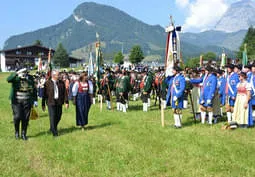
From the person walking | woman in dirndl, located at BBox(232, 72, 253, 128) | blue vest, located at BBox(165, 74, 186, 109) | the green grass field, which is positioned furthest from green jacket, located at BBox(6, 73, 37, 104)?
woman in dirndl, located at BBox(232, 72, 253, 128)

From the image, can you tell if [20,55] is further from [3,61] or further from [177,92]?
[177,92]

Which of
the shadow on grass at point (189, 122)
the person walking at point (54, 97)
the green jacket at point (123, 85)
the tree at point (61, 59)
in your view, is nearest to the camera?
the person walking at point (54, 97)

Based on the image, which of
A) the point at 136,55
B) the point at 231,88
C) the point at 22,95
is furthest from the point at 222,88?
the point at 136,55

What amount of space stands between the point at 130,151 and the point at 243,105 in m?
4.74

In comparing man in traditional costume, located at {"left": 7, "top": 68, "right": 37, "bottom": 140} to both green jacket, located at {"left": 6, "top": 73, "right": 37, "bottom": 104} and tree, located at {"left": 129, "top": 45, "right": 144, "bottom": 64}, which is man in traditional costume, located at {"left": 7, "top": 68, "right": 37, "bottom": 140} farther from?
tree, located at {"left": 129, "top": 45, "right": 144, "bottom": 64}

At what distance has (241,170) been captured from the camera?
681 cm

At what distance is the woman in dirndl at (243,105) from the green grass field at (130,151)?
39 cm

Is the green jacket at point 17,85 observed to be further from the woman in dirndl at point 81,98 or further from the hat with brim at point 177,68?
the hat with brim at point 177,68

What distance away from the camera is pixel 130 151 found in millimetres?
8484

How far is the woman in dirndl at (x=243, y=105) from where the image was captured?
11078 mm

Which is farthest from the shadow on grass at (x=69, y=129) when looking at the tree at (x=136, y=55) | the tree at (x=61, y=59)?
the tree at (x=61, y=59)

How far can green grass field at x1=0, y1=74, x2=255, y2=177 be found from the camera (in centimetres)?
700

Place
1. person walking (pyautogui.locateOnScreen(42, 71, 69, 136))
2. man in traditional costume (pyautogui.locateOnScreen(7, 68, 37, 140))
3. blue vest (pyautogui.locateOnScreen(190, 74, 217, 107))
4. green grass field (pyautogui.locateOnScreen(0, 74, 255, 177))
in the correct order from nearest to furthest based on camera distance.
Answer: green grass field (pyautogui.locateOnScreen(0, 74, 255, 177)) < man in traditional costume (pyautogui.locateOnScreen(7, 68, 37, 140)) < person walking (pyautogui.locateOnScreen(42, 71, 69, 136)) < blue vest (pyautogui.locateOnScreen(190, 74, 217, 107))

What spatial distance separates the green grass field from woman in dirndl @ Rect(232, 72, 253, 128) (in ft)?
1.27
